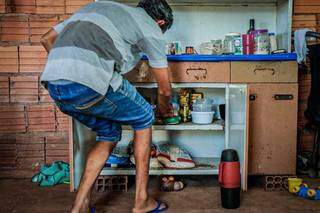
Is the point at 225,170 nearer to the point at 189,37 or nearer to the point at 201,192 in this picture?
the point at 201,192

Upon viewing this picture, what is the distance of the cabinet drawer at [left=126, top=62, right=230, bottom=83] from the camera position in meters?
2.46

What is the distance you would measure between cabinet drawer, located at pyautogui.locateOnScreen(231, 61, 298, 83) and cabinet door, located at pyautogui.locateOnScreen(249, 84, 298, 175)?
0.17 feet

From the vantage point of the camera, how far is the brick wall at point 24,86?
9.28ft

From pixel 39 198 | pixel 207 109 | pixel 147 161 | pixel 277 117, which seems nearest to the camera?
pixel 147 161

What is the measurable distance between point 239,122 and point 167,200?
0.68m

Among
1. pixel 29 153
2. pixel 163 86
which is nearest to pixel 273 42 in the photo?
pixel 163 86

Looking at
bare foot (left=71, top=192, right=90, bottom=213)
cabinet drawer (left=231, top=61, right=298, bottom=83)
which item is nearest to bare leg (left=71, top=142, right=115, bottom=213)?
bare foot (left=71, top=192, right=90, bottom=213)

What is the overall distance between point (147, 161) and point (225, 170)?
0.45 m

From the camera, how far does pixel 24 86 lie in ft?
9.37

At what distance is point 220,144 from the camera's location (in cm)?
303

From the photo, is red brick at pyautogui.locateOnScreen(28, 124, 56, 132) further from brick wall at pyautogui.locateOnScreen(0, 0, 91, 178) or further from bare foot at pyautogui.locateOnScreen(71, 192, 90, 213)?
bare foot at pyautogui.locateOnScreen(71, 192, 90, 213)

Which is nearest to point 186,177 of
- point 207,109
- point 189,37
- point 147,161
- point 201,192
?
point 201,192

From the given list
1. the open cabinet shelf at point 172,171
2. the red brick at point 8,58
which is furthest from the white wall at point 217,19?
the red brick at point 8,58

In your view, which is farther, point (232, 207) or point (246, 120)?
point (246, 120)
